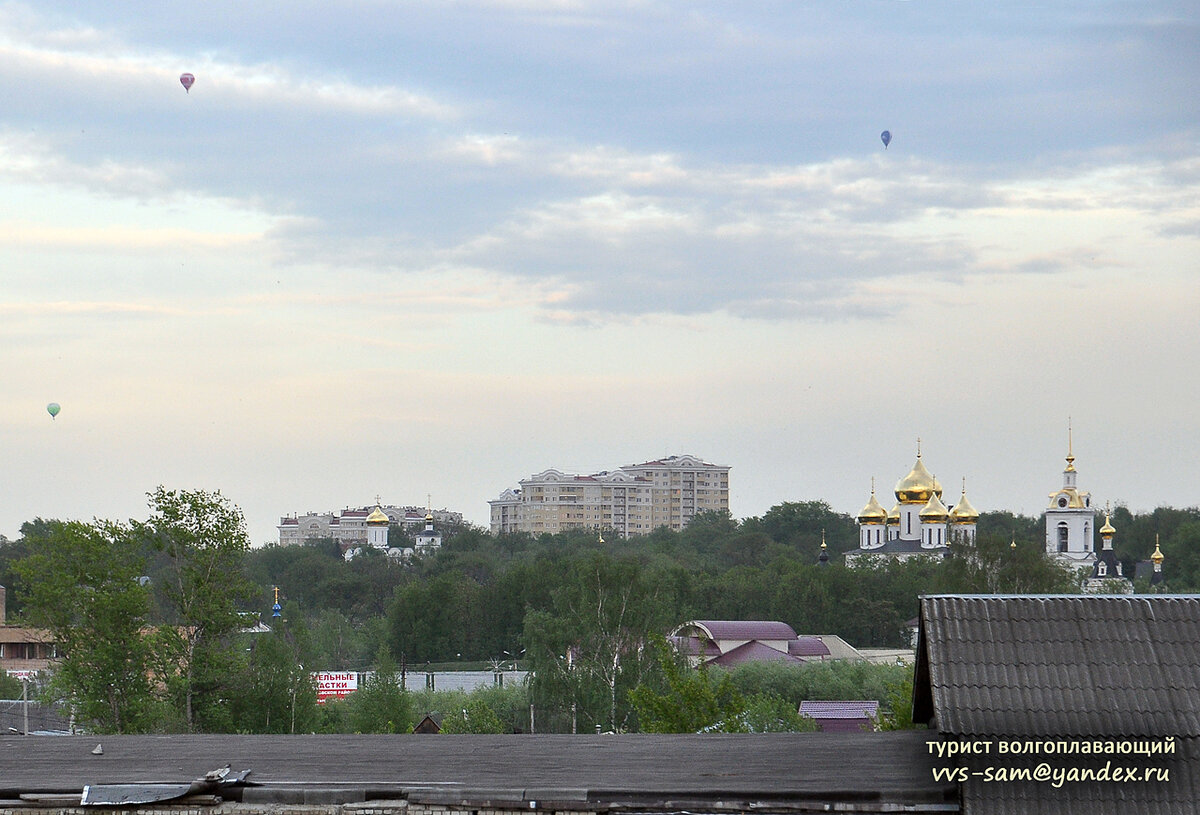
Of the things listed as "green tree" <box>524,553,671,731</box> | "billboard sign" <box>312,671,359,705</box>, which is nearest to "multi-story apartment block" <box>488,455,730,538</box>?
"billboard sign" <box>312,671,359,705</box>

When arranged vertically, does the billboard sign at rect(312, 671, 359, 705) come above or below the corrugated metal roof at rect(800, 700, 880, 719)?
below

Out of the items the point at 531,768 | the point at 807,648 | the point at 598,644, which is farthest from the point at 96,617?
the point at 807,648

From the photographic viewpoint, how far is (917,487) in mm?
99562

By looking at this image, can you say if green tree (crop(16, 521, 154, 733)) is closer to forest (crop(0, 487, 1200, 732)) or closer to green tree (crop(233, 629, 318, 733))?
forest (crop(0, 487, 1200, 732))

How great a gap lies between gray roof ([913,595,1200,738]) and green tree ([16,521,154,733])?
19230 mm

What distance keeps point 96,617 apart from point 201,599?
6.01 feet

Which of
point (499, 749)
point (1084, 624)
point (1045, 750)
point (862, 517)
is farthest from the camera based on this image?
point (862, 517)

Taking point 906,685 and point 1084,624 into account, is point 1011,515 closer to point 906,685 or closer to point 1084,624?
point 906,685

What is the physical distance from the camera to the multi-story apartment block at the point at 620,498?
191m

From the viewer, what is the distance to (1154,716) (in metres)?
8.60

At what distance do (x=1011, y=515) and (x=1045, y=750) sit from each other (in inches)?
4639

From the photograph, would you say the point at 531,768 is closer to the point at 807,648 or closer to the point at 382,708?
the point at 382,708

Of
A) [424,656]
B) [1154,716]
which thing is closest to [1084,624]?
[1154,716]

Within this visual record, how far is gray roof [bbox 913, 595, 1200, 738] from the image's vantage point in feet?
28.2
